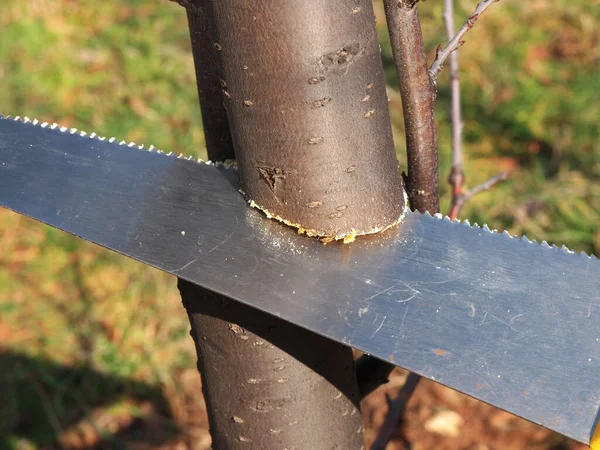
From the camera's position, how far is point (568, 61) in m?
3.47

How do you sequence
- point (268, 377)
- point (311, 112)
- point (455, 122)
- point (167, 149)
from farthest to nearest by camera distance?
point (167, 149)
point (455, 122)
point (268, 377)
point (311, 112)

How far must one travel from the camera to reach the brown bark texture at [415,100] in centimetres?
98

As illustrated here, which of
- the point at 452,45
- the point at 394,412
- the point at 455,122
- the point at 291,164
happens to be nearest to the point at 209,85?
the point at 291,164

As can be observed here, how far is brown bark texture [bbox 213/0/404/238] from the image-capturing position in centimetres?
83

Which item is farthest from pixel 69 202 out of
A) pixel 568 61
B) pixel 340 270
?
pixel 568 61

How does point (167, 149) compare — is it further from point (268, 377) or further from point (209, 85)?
point (268, 377)

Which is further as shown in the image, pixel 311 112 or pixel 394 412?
pixel 394 412

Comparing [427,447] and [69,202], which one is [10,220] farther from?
[69,202]

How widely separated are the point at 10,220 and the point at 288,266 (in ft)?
8.26

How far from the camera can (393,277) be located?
0.93 meters

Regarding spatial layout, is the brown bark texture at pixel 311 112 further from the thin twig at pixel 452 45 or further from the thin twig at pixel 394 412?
the thin twig at pixel 394 412

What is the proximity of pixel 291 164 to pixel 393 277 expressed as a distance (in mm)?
192

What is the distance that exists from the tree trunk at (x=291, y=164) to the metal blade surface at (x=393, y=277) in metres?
0.05

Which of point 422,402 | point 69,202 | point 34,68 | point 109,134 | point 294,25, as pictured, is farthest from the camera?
point 34,68
